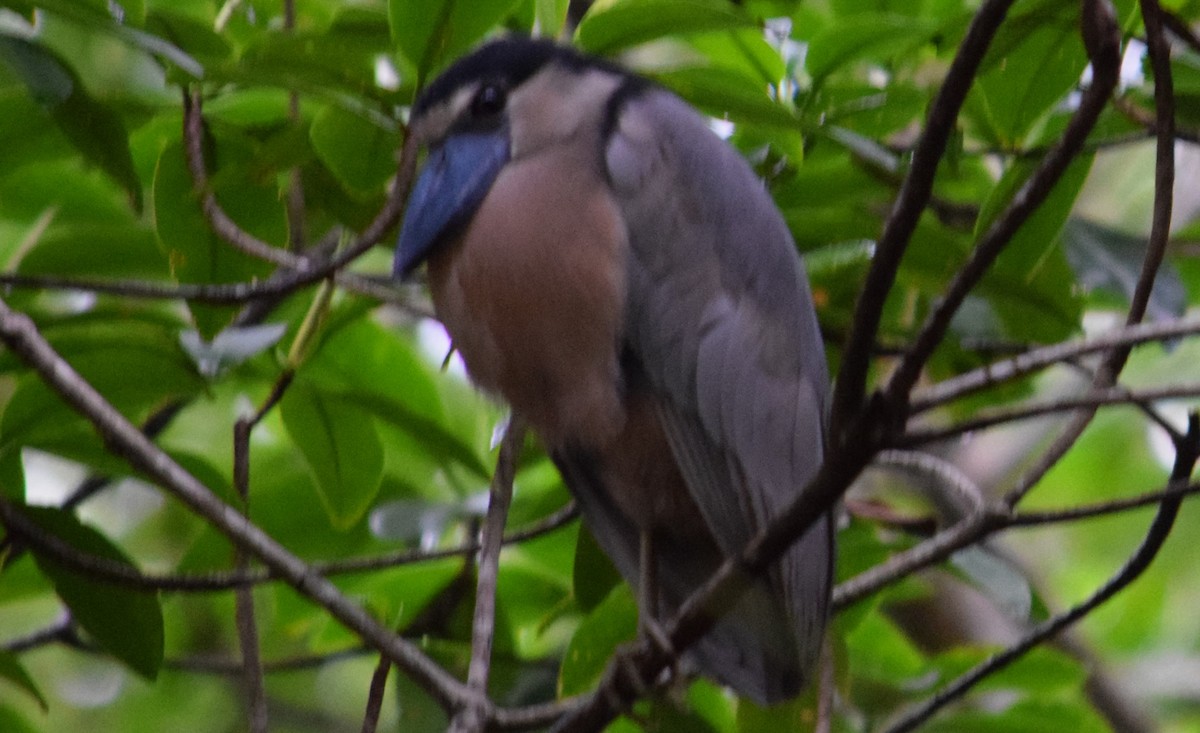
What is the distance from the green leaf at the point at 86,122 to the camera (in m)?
1.85

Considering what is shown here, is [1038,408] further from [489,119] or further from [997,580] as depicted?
[489,119]

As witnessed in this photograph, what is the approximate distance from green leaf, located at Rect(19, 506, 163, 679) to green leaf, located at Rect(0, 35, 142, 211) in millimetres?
487

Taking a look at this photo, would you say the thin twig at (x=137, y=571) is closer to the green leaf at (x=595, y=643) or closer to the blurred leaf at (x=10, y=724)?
the green leaf at (x=595, y=643)

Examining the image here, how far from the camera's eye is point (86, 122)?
1956 mm

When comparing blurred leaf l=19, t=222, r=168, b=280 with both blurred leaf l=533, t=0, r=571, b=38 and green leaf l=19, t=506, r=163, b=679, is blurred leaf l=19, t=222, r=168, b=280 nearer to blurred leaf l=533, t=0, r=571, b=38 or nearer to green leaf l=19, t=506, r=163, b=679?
green leaf l=19, t=506, r=163, b=679

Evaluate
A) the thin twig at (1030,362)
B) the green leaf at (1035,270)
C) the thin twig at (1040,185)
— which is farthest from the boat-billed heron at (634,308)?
the thin twig at (1040,185)

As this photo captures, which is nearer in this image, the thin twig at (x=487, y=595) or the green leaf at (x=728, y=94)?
the thin twig at (x=487, y=595)

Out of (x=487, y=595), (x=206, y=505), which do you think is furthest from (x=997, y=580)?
(x=206, y=505)

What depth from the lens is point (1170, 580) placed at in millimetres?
4848

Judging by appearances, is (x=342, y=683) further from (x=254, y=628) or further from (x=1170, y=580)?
(x=1170, y=580)

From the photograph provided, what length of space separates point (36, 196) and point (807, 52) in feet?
4.46

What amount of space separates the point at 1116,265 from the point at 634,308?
816 millimetres

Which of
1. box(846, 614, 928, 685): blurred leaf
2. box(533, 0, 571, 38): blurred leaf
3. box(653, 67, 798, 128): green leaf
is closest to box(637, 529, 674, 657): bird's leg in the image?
box(846, 614, 928, 685): blurred leaf

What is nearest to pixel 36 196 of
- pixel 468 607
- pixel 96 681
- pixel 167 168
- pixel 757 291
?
pixel 167 168
